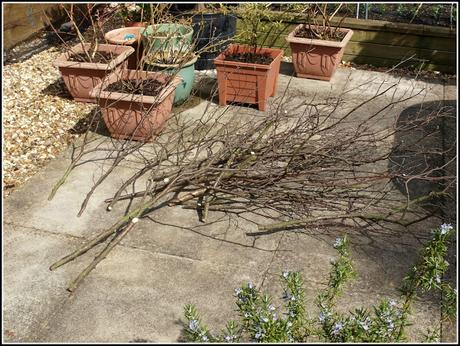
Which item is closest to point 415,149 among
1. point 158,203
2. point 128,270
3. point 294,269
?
point 294,269

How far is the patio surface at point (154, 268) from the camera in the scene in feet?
9.53

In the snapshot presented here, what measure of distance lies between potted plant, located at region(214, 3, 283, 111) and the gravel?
1.50 metres

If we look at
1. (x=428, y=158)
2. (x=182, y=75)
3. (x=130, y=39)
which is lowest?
(x=428, y=158)

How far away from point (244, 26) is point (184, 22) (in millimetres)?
927

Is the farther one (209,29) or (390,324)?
(209,29)

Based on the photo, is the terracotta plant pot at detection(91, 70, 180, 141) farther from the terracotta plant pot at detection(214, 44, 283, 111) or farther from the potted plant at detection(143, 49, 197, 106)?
the terracotta plant pot at detection(214, 44, 283, 111)

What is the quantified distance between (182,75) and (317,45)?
176 centimetres

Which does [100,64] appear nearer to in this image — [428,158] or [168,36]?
[168,36]

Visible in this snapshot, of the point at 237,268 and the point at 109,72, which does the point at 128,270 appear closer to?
the point at 237,268

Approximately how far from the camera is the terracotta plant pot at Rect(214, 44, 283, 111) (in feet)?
17.9

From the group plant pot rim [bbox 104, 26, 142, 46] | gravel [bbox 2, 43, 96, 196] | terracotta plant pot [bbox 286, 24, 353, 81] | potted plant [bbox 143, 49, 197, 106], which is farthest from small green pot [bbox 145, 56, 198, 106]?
terracotta plant pot [bbox 286, 24, 353, 81]

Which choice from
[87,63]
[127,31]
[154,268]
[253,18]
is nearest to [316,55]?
[253,18]

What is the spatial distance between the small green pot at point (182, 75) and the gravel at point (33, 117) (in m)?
0.85

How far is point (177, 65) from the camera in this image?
216 inches
